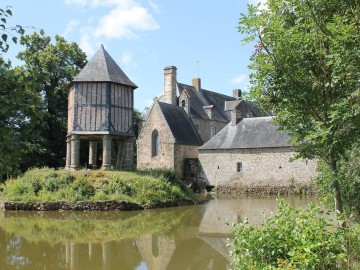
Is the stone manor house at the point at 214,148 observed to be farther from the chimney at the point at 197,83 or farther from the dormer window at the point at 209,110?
the chimney at the point at 197,83

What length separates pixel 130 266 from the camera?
7.48m

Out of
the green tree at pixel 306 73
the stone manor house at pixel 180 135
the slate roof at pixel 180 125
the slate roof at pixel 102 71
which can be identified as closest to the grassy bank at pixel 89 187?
the stone manor house at pixel 180 135

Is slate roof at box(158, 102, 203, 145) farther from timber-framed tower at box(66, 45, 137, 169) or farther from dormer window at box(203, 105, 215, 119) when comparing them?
timber-framed tower at box(66, 45, 137, 169)

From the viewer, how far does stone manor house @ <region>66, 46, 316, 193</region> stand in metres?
20.0

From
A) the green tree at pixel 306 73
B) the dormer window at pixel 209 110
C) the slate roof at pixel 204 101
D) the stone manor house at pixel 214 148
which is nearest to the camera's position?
the green tree at pixel 306 73

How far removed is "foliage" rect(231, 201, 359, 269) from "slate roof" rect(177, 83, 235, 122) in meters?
27.1

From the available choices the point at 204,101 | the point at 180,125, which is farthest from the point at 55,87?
the point at 204,101

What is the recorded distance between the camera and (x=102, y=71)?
67.2 ft

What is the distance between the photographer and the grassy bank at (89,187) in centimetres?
1703

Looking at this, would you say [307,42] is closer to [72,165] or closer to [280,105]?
[280,105]

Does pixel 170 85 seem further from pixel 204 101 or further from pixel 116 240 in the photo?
pixel 116 240

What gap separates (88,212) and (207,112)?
19.4 m

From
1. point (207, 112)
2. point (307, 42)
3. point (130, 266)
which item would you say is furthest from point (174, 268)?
point (207, 112)

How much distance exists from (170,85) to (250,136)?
8560 mm
